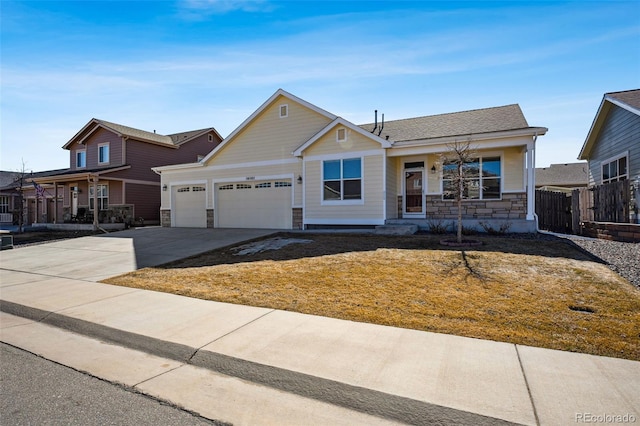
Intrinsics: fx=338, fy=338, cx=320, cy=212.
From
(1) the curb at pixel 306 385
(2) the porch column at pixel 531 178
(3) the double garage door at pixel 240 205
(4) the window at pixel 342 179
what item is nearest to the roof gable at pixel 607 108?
(2) the porch column at pixel 531 178

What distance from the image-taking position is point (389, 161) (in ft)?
45.9

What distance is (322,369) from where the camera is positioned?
3.26m

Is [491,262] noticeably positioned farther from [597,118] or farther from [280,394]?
[597,118]

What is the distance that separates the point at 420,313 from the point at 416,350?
1.16m

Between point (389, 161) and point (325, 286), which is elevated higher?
point (389, 161)

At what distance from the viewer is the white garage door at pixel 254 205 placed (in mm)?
16484

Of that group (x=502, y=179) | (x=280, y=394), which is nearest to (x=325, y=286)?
(x=280, y=394)

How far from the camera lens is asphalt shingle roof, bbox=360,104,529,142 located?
13.3 metres

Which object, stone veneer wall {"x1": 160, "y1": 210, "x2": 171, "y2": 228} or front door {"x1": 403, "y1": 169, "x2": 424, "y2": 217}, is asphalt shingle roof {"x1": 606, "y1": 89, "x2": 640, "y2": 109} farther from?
stone veneer wall {"x1": 160, "y1": 210, "x2": 171, "y2": 228}

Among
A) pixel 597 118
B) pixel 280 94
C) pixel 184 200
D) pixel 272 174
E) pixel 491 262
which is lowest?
pixel 491 262

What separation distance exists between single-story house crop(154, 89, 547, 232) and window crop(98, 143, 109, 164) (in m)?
9.73

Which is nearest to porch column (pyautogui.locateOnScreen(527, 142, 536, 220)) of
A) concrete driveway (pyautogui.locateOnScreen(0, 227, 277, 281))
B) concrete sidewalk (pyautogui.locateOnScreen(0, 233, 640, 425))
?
concrete sidewalk (pyautogui.locateOnScreen(0, 233, 640, 425))

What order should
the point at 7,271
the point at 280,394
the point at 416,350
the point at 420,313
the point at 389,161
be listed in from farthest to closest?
1. the point at 389,161
2. the point at 7,271
3. the point at 420,313
4. the point at 416,350
5. the point at 280,394

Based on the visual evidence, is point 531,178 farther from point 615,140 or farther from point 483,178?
point 615,140
